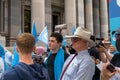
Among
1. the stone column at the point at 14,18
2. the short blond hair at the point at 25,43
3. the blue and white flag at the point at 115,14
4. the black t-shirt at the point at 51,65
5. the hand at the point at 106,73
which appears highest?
the stone column at the point at 14,18

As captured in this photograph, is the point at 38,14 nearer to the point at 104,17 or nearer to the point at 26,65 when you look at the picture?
the point at 104,17

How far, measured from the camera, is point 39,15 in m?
23.1

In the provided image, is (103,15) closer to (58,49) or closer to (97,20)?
(97,20)

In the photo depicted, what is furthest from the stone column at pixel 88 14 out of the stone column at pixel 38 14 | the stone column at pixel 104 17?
the stone column at pixel 38 14

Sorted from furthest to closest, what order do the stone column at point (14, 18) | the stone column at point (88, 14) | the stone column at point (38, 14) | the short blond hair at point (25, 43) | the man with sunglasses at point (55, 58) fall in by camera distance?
the stone column at point (88, 14) → the stone column at point (14, 18) → the stone column at point (38, 14) → the man with sunglasses at point (55, 58) → the short blond hair at point (25, 43)

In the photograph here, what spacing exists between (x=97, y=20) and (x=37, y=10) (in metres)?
13.6

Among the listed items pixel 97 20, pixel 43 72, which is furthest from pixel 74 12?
pixel 43 72

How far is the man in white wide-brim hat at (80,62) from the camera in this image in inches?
174

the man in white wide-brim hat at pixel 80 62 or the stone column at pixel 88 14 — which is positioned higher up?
the stone column at pixel 88 14

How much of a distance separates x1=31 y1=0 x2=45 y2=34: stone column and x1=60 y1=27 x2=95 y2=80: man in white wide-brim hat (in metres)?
18.1

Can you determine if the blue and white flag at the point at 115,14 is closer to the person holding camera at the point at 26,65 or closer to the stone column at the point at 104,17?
the person holding camera at the point at 26,65

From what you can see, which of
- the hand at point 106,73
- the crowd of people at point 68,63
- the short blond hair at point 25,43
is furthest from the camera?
the short blond hair at point 25,43

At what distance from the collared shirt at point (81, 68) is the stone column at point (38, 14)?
18.2 metres

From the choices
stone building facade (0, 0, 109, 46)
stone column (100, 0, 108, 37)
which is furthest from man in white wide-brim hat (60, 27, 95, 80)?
stone column (100, 0, 108, 37)
